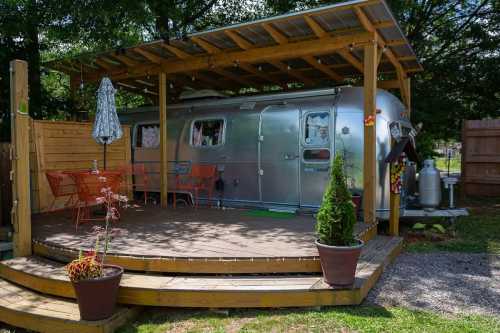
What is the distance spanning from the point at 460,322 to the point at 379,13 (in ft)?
13.5

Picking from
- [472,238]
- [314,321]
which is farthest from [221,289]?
[472,238]

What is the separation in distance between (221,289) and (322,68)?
5.90 metres

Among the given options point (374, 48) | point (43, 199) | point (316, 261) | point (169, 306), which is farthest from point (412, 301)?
point (43, 199)

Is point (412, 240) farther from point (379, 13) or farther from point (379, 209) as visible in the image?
point (379, 13)

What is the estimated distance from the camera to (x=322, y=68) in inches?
334

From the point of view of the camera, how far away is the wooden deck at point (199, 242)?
169 inches

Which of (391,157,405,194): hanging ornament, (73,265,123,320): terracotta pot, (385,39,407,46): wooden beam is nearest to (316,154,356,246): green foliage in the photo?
(73,265,123,320): terracotta pot

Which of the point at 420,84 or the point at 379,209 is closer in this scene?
the point at 379,209

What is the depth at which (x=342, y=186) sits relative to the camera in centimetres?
384

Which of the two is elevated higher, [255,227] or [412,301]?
[255,227]

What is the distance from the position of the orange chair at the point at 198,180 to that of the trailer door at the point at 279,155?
1073mm

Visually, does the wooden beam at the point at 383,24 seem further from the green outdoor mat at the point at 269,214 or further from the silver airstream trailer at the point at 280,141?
the green outdoor mat at the point at 269,214

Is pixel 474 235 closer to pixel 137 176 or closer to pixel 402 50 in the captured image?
pixel 402 50

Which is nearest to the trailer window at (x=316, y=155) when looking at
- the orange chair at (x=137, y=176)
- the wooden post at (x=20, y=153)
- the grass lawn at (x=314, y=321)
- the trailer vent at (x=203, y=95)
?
the trailer vent at (x=203, y=95)
